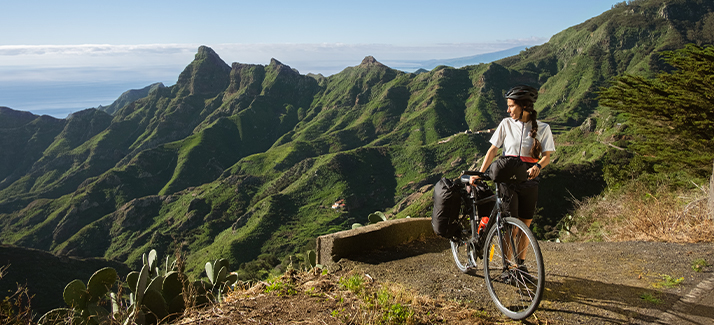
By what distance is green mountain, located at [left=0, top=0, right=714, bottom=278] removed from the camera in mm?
85125

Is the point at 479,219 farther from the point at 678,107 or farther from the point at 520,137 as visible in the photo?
the point at 678,107

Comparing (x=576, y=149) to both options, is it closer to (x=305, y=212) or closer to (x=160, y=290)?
(x=305, y=212)

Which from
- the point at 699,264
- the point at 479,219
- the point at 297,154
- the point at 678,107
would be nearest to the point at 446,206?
the point at 479,219

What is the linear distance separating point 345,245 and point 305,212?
288 ft

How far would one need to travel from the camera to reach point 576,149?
203 ft

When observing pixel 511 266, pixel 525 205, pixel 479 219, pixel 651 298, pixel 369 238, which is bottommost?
pixel 369 238

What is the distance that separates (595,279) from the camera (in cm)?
409

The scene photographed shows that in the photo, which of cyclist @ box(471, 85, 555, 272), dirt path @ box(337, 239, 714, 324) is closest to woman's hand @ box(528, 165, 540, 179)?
cyclist @ box(471, 85, 555, 272)

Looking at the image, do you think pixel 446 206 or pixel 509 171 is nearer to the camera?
pixel 509 171

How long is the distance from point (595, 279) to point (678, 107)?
7201 millimetres

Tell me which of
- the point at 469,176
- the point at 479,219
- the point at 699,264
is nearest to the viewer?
the point at 469,176

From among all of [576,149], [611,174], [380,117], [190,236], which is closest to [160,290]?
[611,174]

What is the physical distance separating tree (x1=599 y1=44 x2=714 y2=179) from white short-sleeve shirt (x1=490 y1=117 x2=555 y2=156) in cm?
670

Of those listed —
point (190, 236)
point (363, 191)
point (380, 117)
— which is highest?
point (380, 117)
